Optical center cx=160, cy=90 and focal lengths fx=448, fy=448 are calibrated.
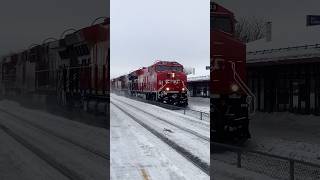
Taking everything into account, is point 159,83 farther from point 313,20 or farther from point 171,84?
point 313,20

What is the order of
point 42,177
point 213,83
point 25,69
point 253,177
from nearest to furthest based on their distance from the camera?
point 42,177
point 25,69
point 253,177
point 213,83

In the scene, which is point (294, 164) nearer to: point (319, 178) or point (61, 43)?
point (319, 178)

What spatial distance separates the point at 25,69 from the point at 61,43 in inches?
18.0

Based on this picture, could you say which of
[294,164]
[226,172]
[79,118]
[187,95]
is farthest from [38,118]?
[294,164]

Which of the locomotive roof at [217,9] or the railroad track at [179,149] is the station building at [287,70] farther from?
the railroad track at [179,149]

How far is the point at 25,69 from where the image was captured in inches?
182

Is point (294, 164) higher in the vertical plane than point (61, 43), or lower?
lower

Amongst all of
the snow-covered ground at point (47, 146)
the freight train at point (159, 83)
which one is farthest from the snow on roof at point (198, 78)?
the snow-covered ground at point (47, 146)

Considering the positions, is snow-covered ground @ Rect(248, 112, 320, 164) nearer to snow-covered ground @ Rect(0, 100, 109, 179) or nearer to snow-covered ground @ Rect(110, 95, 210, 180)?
snow-covered ground @ Rect(110, 95, 210, 180)

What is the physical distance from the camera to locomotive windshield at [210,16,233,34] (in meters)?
5.50

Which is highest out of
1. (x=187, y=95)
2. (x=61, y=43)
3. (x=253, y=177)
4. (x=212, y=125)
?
(x=61, y=43)

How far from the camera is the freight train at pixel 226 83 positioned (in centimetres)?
540

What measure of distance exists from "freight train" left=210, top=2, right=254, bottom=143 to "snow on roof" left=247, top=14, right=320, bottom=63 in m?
0.31

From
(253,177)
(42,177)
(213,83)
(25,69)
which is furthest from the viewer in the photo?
(213,83)
